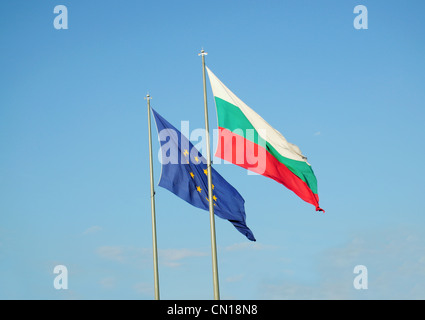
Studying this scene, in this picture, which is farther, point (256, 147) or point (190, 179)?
point (190, 179)

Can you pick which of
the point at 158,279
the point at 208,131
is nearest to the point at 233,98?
the point at 208,131

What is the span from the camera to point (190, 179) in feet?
88.4

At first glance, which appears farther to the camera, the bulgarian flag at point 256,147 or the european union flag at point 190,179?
the european union flag at point 190,179

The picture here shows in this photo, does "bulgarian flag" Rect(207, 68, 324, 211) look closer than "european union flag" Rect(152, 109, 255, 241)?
Yes

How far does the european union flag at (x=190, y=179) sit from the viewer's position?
87.1 feet

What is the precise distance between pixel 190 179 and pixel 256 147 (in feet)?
11.7

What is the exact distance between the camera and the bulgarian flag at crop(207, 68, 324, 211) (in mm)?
24516

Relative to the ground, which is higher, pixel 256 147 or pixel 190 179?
pixel 256 147

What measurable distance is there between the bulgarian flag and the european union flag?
10.7ft

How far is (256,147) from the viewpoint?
25234mm

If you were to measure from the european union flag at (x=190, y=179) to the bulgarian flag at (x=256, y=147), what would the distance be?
128 inches

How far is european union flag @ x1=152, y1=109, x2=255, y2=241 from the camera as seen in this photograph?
26547mm
